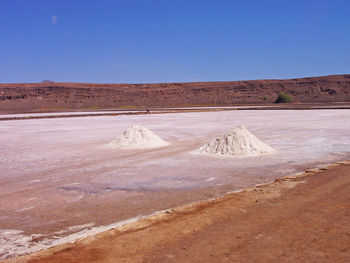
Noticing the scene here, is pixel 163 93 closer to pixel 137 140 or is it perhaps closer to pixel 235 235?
pixel 137 140

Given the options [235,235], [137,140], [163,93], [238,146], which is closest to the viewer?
[235,235]

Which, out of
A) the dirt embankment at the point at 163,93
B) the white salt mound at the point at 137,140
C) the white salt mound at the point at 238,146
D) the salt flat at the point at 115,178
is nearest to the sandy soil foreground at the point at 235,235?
the salt flat at the point at 115,178

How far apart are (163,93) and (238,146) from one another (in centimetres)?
11225

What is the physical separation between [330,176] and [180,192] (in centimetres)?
345

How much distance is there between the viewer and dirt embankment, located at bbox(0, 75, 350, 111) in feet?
366

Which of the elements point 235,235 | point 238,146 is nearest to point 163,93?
point 238,146

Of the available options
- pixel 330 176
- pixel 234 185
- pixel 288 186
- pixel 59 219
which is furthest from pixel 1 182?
pixel 330 176

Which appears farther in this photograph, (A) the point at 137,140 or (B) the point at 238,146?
(A) the point at 137,140

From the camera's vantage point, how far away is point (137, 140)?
14.4 meters

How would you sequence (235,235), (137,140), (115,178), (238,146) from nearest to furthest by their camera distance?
(235,235) → (115,178) → (238,146) → (137,140)

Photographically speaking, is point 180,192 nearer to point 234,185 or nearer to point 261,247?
point 234,185

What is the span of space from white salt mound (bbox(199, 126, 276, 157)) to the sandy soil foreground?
504 cm

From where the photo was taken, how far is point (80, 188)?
7820 mm

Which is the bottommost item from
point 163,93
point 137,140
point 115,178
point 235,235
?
point 115,178
